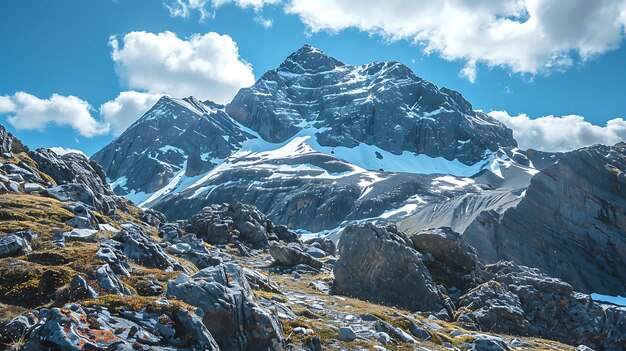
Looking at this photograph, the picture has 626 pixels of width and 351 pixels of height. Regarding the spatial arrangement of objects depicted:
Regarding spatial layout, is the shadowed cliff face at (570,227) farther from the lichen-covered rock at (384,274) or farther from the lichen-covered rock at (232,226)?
the lichen-covered rock at (384,274)

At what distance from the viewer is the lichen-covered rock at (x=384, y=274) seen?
37.6m

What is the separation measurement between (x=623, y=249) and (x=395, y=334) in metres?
134

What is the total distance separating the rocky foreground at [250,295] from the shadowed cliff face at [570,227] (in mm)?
74259

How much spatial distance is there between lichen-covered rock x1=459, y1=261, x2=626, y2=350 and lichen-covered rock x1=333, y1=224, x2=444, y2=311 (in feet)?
12.1

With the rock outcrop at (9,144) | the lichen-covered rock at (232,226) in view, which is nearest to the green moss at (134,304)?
the rock outcrop at (9,144)

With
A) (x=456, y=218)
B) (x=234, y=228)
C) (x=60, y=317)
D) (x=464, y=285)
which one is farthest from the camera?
(x=456, y=218)

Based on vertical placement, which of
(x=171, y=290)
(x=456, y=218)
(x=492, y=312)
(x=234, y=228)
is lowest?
(x=492, y=312)

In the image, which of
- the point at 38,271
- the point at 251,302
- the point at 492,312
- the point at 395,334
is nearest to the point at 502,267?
the point at 492,312

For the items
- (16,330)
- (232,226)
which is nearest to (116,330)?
(16,330)

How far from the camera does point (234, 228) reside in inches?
3164

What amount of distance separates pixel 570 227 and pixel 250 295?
446 feet

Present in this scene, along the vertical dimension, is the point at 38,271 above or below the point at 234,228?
below

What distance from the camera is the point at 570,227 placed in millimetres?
131000

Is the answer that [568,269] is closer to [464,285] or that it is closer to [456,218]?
[456,218]
